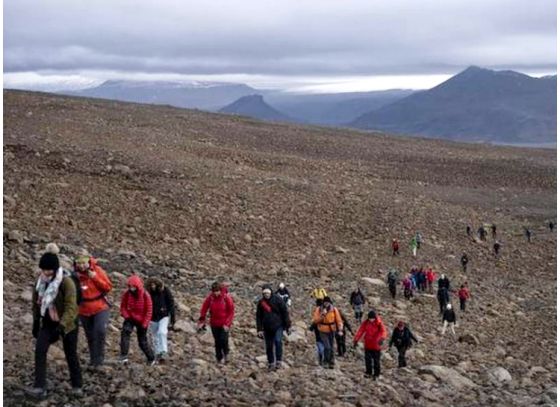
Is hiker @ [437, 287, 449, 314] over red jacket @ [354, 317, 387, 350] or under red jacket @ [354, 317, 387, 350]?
under

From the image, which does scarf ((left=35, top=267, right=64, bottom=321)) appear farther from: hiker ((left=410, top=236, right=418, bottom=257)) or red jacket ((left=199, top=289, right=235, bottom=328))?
hiker ((left=410, top=236, right=418, bottom=257))

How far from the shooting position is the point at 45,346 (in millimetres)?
9078

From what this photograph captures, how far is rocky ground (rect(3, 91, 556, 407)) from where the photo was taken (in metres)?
11.5

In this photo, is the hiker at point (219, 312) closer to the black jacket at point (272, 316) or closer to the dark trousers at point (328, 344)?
the black jacket at point (272, 316)

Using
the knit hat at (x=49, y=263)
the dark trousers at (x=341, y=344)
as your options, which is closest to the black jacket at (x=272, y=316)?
the dark trousers at (x=341, y=344)

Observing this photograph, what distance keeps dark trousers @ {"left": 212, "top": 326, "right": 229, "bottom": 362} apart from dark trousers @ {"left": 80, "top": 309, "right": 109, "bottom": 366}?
2.18 meters

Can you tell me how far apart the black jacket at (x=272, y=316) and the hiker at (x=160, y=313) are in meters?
1.54

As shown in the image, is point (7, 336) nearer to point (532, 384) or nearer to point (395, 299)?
point (532, 384)

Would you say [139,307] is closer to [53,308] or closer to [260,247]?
[53,308]


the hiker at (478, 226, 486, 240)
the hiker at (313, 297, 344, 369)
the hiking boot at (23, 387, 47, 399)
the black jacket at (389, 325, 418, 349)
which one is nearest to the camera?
the hiking boot at (23, 387, 47, 399)

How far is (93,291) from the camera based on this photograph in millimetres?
10102

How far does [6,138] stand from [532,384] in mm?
25463

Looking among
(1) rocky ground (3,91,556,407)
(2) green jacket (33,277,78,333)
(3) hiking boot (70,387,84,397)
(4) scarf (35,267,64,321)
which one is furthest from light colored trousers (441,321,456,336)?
(4) scarf (35,267,64,321)

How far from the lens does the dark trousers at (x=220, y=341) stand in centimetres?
1200
